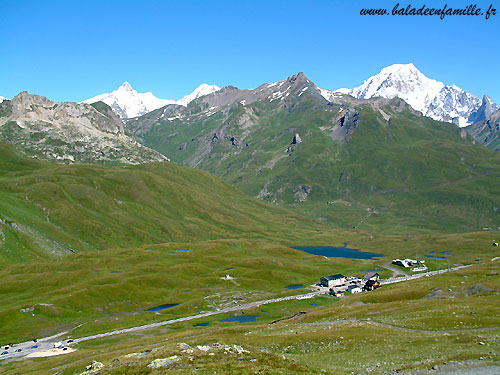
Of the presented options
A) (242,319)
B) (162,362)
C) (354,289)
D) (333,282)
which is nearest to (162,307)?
(242,319)

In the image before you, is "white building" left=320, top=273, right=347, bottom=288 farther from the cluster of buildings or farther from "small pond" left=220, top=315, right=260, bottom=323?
"small pond" left=220, top=315, right=260, bottom=323

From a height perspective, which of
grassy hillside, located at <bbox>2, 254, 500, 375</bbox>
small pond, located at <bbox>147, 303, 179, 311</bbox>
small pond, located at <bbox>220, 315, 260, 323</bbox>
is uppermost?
grassy hillside, located at <bbox>2, 254, 500, 375</bbox>

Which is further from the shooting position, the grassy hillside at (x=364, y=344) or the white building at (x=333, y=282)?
the white building at (x=333, y=282)

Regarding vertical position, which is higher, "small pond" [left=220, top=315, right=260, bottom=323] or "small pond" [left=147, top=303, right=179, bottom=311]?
"small pond" [left=147, top=303, right=179, bottom=311]

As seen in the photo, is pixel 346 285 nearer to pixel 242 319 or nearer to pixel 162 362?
pixel 242 319

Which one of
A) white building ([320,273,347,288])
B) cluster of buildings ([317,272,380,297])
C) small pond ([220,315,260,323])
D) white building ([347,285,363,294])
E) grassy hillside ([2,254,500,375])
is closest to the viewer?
grassy hillside ([2,254,500,375])

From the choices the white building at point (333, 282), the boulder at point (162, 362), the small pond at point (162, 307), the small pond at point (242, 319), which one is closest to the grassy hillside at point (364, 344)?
the boulder at point (162, 362)

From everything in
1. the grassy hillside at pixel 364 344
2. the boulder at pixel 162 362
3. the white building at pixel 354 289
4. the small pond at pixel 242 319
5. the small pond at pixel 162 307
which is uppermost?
the boulder at pixel 162 362

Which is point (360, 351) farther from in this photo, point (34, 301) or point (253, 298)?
point (34, 301)

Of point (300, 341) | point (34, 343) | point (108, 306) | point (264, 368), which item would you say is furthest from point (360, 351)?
point (108, 306)

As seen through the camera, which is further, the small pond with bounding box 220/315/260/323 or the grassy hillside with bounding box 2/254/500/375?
the small pond with bounding box 220/315/260/323

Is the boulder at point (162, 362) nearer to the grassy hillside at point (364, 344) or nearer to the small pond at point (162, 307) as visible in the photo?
the grassy hillside at point (364, 344)

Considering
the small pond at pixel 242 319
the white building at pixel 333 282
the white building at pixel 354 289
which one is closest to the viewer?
the small pond at pixel 242 319

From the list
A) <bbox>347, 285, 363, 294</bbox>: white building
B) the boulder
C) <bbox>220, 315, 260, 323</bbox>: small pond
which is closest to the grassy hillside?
the boulder
